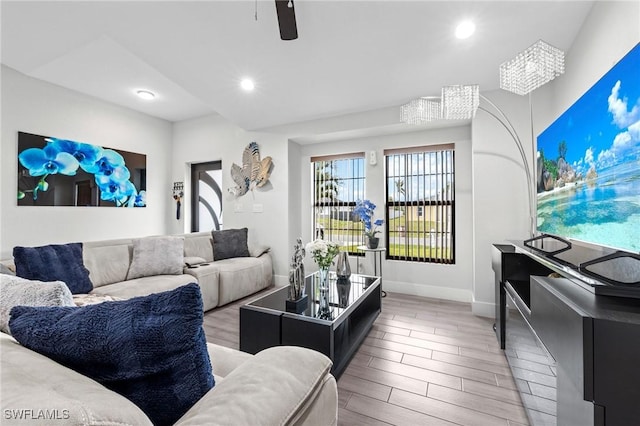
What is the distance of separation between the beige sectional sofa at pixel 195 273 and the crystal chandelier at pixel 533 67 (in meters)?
3.27

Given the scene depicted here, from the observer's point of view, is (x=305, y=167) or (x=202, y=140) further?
(x=202, y=140)

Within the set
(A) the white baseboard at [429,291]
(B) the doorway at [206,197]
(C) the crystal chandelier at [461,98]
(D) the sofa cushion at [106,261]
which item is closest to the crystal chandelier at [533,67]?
(C) the crystal chandelier at [461,98]

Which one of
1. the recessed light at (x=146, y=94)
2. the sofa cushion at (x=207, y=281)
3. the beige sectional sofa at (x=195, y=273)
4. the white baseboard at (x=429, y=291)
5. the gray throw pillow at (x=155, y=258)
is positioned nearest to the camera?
the beige sectional sofa at (x=195, y=273)

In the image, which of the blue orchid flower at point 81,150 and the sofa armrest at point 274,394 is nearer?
the sofa armrest at point 274,394

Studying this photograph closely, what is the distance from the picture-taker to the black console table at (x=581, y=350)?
71cm

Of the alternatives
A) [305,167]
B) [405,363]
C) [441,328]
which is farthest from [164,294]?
[305,167]

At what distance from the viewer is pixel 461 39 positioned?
2.15 metres

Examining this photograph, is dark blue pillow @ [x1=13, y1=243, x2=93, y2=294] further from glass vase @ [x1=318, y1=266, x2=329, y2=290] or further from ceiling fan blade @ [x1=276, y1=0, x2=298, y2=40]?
ceiling fan blade @ [x1=276, y1=0, x2=298, y2=40]

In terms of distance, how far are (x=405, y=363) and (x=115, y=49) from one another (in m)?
3.94

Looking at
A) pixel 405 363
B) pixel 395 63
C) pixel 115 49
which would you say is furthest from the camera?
pixel 115 49

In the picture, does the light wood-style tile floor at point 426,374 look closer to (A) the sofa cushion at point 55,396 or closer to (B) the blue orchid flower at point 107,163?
→ (A) the sofa cushion at point 55,396

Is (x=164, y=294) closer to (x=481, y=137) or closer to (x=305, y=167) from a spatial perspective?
(x=481, y=137)

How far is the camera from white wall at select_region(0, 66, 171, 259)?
9.79 ft

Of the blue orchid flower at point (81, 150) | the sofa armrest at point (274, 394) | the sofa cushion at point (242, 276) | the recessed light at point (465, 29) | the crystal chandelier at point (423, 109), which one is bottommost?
the sofa cushion at point (242, 276)
